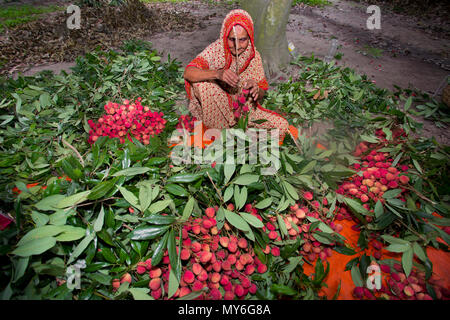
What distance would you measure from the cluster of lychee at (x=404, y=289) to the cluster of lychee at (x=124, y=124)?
5.53 feet

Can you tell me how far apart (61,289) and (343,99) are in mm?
2780

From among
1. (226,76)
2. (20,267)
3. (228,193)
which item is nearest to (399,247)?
(228,193)

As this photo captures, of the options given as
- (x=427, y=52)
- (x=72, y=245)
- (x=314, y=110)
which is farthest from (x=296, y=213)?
(x=427, y=52)

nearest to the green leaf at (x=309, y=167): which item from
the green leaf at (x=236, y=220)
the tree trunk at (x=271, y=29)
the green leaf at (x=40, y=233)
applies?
the green leaf at (x=236, y=220)

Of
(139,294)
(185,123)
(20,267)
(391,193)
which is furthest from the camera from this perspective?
(185,123)

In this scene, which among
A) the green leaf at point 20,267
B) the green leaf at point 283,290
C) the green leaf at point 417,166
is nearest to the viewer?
the green leaf at point 20,267

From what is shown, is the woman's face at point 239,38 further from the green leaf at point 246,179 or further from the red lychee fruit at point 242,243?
the red lychee fruit at point 242,243

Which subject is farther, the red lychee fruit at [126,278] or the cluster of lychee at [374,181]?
the cluster of lychee at [374,181]

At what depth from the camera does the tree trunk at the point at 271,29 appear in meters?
2.93

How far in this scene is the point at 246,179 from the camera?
1.19 m

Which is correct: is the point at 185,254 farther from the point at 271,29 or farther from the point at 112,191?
the point at 271,29

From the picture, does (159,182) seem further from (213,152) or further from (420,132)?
(420,132)

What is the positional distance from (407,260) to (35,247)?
5.68 feet

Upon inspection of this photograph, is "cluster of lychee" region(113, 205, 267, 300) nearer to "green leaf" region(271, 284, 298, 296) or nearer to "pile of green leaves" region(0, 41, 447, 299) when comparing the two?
"pile of green leaves" region(0, 41, 447, 299)
